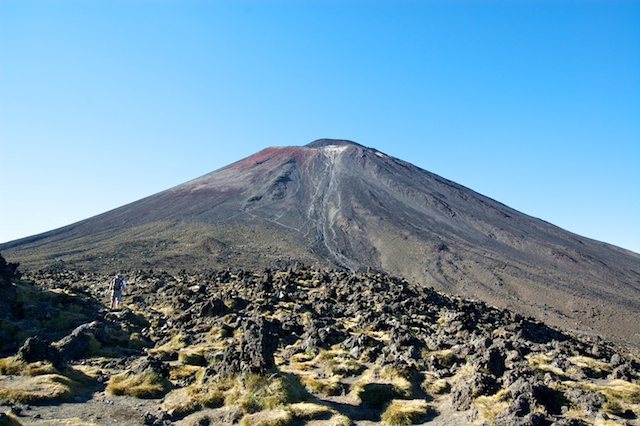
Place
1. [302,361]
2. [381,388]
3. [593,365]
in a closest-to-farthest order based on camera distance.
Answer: [381,388]
[593,365]
[302,361]

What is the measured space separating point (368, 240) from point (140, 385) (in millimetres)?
66335

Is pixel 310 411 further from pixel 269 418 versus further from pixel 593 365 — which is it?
pixel 593 365

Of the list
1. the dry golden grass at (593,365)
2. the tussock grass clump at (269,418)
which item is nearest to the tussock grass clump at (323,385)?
the tussock grass clump at (269,418)

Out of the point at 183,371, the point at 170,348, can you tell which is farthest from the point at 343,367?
the point at 170,348

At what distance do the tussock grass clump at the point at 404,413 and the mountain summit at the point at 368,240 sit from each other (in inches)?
1626

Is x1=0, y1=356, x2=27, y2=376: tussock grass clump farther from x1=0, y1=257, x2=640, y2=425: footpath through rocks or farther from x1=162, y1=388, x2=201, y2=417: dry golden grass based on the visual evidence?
x1=162, y1=388, x2=201, y2=417: dry golden grass

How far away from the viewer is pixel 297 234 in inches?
3063

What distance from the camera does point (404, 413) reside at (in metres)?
11.5

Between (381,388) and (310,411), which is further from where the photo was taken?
(381,388)

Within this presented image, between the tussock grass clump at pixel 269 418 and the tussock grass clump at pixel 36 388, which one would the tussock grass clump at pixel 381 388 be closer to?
the tussock grass clump at pixel 269 418

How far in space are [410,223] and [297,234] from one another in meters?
23.9

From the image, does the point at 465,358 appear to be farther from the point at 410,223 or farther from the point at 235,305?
the point at 410,223

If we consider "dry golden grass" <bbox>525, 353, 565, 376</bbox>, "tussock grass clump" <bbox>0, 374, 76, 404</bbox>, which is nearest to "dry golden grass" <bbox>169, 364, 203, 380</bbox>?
"tussock grass clump" <bbox>0, 374, 76, 404</bbox>

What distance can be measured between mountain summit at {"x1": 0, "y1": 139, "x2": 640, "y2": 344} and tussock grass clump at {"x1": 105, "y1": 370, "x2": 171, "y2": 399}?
4111 cm
